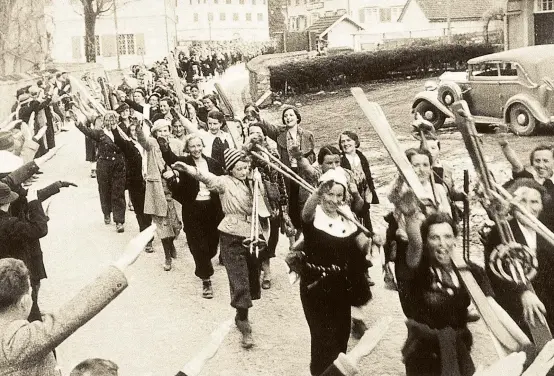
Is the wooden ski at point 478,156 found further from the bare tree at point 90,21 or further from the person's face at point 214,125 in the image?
the bare tree at point 90,21

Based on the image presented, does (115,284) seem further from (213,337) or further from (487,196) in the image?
(487,196)

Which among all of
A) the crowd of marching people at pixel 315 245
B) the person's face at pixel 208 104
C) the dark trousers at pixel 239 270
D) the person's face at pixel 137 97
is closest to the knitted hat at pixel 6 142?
the crowd of marching people at pixel 315 245

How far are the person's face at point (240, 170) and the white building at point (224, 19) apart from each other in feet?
209

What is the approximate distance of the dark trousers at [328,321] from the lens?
512cm

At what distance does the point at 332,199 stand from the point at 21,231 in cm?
202

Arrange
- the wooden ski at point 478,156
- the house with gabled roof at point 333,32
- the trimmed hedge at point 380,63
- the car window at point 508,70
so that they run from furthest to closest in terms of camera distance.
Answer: the house with gabled roof at point 333,32 → the trimmed hedge at point 380,63 → the car window at point 508,70 → the wooden ski at point 478,156

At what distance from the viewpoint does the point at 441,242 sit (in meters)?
4.54

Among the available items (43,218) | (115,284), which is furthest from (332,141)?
(115,284)

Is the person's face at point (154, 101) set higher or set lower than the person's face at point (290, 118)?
higher

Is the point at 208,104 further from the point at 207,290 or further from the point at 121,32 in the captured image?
the point at 121,32

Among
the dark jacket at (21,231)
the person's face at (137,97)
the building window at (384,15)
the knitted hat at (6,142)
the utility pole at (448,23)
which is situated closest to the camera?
the dark jacket at (21,231)

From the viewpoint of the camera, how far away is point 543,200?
5.16 meters

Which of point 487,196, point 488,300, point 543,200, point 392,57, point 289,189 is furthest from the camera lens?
point 392,57

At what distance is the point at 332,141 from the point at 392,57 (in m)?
14.0
